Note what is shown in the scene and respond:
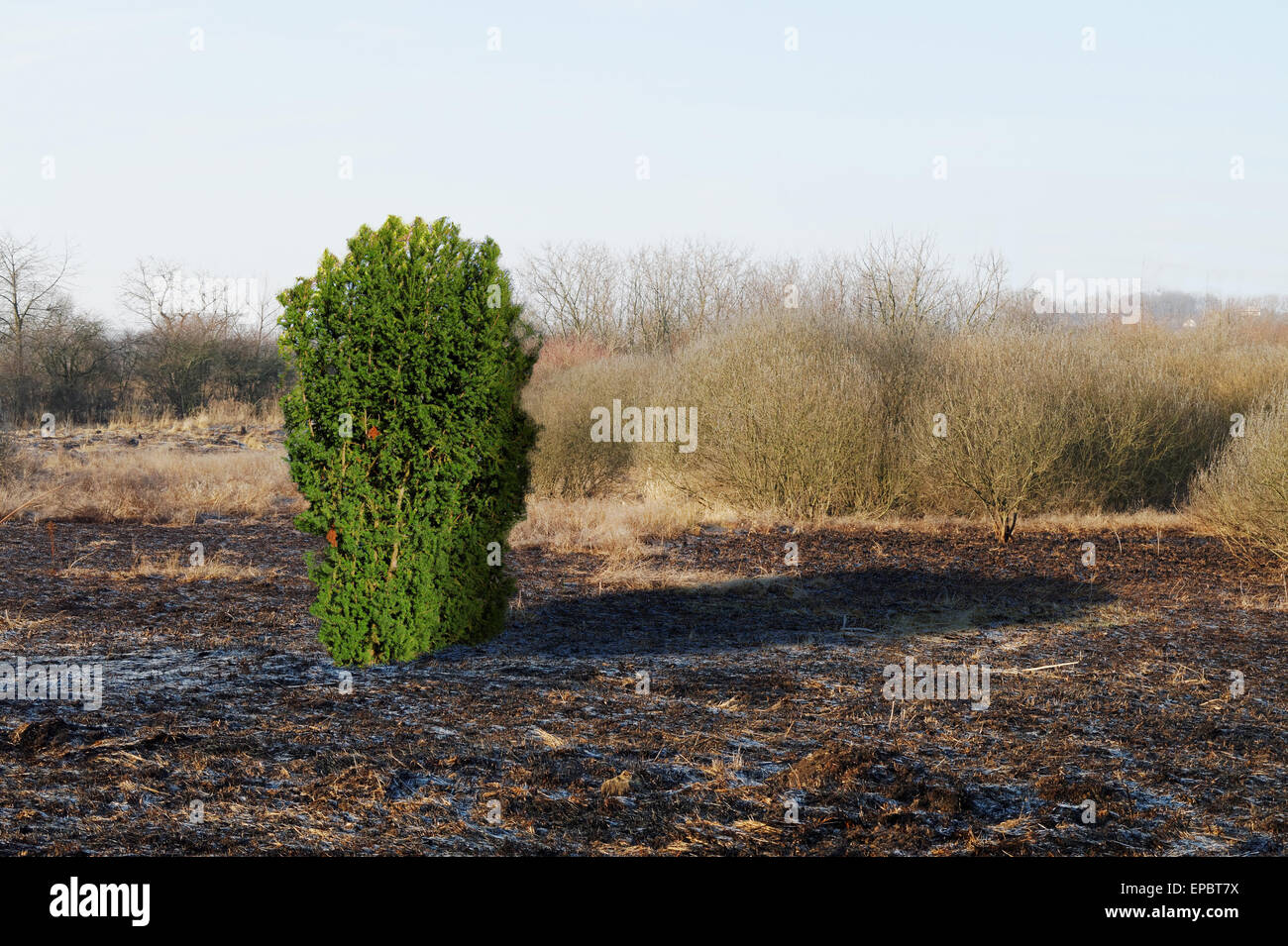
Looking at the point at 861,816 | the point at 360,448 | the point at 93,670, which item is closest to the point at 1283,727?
the point at 861,816

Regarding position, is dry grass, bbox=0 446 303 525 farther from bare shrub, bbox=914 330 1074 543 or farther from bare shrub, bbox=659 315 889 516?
bare shrub, bbox=914 330 1074 543

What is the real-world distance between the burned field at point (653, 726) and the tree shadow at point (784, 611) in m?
0.05

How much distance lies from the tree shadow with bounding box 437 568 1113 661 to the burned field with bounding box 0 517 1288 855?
5cm

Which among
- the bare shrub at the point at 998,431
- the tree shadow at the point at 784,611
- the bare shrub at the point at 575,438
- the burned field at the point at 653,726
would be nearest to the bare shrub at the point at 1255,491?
the burned field at the point at 653,726

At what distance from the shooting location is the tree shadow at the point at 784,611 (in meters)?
7.42

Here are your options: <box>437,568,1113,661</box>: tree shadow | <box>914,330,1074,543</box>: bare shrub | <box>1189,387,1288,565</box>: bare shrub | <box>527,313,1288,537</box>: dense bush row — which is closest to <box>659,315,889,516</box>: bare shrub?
<box>527,313,1288,537</box>: dense bush row

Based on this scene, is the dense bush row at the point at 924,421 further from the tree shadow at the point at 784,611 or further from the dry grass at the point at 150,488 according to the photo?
the dry grass at the point at 150,488

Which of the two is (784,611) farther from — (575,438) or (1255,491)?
(575,438)

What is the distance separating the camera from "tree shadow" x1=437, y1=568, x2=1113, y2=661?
742 cm

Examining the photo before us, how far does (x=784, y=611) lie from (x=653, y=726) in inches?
151

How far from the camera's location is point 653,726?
16.9ft

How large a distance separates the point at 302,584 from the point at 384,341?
3679 millimetres

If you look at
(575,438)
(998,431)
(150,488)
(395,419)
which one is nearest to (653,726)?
(395,419)

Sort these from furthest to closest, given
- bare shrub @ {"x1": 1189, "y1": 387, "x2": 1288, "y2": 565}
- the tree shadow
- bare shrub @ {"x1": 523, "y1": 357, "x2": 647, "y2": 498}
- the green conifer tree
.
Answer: bare shrub @ {"x1": 523, "y1": 357, "x2": 647, "y2": 498} → bare shrub @ {"x1": 1189, "y1": 387, "x2": 1288, "y2": 565} → the tree shadow → the green conifer tree
